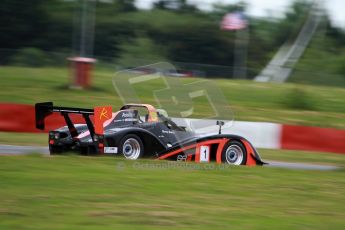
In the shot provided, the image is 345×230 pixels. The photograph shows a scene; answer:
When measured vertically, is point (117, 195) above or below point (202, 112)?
below

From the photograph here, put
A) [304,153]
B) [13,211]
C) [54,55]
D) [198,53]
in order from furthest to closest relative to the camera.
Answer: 1. [198,53]
2. [54,55]
3. [304,153]
4. [13,211]

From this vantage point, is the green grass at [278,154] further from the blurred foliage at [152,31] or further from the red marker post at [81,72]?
the blurred foliage at [152,31]

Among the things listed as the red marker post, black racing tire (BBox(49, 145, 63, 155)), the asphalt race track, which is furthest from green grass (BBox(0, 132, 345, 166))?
the red marker post

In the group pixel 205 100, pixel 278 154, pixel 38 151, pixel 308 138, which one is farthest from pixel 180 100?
pixel 205 100

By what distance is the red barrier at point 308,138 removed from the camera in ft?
53.1

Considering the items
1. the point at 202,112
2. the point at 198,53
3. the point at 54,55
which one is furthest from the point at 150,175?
the point at 198,53

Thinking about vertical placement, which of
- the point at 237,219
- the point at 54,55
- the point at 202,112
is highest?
the point at 54,55

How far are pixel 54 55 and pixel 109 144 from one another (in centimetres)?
1836

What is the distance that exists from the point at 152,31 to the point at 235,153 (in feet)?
124

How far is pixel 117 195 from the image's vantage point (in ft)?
23.7

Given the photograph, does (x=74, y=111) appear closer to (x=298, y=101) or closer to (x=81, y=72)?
(x=81, y=72)

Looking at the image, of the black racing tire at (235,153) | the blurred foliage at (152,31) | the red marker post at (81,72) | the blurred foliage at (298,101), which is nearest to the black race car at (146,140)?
the black racing tire at (235,153)

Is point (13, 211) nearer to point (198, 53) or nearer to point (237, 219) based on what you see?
point (237, 219)

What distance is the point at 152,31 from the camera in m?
48.8
